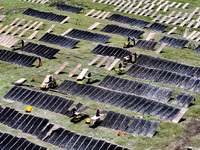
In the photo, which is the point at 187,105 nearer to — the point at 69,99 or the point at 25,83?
the point at 69,99

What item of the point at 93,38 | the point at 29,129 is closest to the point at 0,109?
the point at 29,129

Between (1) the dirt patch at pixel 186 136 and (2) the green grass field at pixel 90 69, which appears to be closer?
(1) the dirt patch at pixel 186 136

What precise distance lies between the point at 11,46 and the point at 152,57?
79.2ft

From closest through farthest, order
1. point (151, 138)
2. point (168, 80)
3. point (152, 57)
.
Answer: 1. point (151, 138)
2. point (168, 80)
3. point (152, 57)

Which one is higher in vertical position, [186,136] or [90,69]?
[90,69]

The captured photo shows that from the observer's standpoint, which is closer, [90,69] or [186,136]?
[186,136]

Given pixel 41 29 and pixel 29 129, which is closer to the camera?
pixel 29 129

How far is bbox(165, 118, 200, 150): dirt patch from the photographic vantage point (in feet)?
117

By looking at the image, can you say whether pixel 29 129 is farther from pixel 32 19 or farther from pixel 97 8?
pixel 97 8

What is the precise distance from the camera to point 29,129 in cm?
3931

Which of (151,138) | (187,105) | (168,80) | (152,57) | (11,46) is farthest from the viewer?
(11,46)

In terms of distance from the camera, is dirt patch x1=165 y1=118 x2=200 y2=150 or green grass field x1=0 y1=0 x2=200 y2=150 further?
green grass field x1=0 y1=0 x2=200 y2=150

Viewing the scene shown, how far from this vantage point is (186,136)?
36969 millimetres

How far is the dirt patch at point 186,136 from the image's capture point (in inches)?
1399
